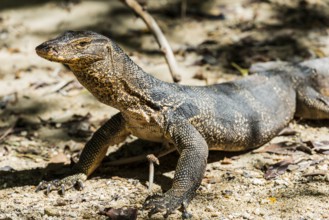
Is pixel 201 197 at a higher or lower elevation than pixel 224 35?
lower

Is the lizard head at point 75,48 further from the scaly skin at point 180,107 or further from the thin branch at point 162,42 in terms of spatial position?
the thin branch at point 162,42

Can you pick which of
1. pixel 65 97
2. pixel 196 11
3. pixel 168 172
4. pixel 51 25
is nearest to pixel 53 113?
pixel 65 97

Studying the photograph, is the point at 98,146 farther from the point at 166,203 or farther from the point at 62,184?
the point at 166,203

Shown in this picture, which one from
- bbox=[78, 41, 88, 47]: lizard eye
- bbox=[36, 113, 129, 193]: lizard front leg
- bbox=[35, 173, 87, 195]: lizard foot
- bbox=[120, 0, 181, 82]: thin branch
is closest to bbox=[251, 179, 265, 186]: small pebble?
bbox=[36, 113, 129, 193]: lizard front leg

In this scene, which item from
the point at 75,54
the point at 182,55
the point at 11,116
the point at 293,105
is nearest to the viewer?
the point at 75,54

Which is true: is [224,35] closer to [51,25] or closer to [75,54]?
[51,25]

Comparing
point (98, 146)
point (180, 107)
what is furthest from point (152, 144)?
point (180, 107)

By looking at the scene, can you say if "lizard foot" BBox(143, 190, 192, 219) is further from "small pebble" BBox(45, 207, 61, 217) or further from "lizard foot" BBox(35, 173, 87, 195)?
"lizard foot" BBox(35, 173, 87, 195)
